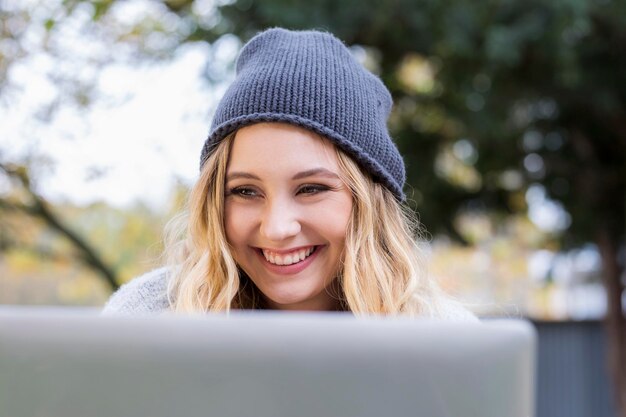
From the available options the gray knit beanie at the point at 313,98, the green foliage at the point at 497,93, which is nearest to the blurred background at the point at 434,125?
the green foliage at the point at 497,93

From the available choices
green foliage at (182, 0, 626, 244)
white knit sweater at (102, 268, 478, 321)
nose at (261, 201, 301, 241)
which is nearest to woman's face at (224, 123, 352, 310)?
nose at (261, 201, 301, 241)

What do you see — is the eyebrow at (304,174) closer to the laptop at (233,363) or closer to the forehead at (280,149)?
the forehead at (280,149)

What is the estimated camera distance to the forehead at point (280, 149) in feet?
4.62

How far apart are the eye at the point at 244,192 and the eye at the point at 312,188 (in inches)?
3.4

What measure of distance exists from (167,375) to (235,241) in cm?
84

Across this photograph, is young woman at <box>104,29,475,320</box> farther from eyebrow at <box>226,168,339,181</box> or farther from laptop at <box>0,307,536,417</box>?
laptop at <box>0,307,536,417</box>

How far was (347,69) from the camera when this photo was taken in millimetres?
1580

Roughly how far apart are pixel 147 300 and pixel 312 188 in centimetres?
44

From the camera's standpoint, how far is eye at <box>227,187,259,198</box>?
1470mm

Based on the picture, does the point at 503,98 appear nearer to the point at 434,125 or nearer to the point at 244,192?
the point at 434,125

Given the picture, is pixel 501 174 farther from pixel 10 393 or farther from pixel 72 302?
pixel 10 393

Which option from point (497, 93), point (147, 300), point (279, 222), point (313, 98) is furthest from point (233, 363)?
point (497, 93)

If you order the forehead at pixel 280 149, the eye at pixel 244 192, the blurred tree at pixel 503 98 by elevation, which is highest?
the blurred tree at pixel 503 98

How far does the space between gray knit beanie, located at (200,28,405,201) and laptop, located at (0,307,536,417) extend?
79 cm
